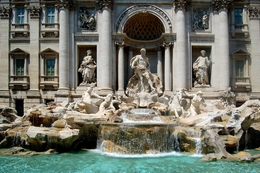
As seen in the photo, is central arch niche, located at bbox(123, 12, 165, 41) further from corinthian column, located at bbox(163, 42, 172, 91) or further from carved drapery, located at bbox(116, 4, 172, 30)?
corinthian column, located at bbox(163, 42, 172, 91)

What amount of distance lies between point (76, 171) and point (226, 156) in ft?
23.4

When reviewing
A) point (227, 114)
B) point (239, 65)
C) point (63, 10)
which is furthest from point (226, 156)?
point (63, 10)

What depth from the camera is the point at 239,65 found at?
22875 mm

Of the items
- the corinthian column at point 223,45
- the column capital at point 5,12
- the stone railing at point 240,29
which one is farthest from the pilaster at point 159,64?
the column capital at point 5,12

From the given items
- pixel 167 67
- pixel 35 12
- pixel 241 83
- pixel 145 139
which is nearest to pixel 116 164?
pixel 145 139

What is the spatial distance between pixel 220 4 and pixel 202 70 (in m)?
5.76

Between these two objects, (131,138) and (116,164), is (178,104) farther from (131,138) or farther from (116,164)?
(116,164)

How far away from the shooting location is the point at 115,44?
22.1 metres

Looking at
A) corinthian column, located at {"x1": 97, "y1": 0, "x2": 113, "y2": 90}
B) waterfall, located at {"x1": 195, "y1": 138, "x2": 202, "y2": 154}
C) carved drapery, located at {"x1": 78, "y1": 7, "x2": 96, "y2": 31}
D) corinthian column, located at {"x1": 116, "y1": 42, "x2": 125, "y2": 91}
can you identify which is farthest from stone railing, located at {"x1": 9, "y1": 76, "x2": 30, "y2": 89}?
waterfall, located at {"x1": 195, "y1": 138, "x2": 202, "y2": 154}

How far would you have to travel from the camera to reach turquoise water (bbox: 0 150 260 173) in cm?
1077

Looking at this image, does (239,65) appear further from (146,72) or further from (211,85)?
(146,72)

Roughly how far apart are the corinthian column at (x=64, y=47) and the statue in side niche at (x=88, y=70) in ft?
4.08

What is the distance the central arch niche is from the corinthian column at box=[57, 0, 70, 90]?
5070 millimetres

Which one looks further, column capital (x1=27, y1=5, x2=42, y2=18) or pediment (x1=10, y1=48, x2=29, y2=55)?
pediment (x1=10, y1=48, x2=29, y2=55)
